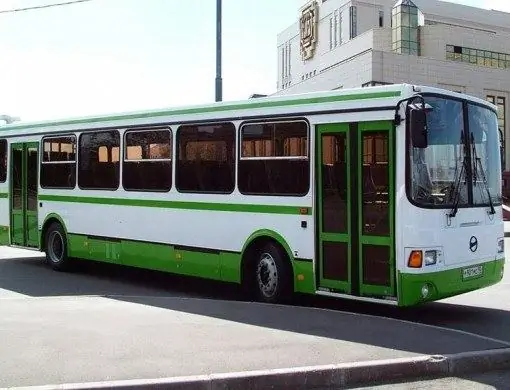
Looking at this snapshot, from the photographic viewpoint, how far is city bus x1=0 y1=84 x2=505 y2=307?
834cm

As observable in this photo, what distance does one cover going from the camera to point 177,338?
7.31 m

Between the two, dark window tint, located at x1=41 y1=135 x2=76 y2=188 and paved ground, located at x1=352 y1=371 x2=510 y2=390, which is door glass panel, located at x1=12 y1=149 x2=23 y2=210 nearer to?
dark window tint, located at x1=41 y1=135 x2=76 y2=188

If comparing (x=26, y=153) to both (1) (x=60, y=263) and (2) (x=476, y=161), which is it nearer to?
(1) (x=60, y=263)

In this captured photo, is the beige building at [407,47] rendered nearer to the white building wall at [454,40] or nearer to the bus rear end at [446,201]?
the white building wall at [454,40]

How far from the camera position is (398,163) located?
8344 mm

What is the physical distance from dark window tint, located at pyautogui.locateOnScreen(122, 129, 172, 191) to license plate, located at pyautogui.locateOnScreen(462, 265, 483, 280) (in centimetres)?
478

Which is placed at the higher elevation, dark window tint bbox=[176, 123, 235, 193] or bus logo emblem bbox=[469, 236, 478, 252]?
dark window tint bbox=[176, 123, 235, 193]

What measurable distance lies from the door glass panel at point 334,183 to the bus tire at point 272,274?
883 mm

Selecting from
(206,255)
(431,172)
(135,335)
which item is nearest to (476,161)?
(431,172)

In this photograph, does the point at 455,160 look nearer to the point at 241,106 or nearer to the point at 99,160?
the point at 241,106

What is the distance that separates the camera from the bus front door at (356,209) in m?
8.45

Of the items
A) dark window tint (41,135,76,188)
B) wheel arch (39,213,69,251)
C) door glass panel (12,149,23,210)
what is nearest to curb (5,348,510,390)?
dark window tint (41,135,76,188)

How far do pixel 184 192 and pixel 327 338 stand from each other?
14.4ft

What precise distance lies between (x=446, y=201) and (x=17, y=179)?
9.55m
